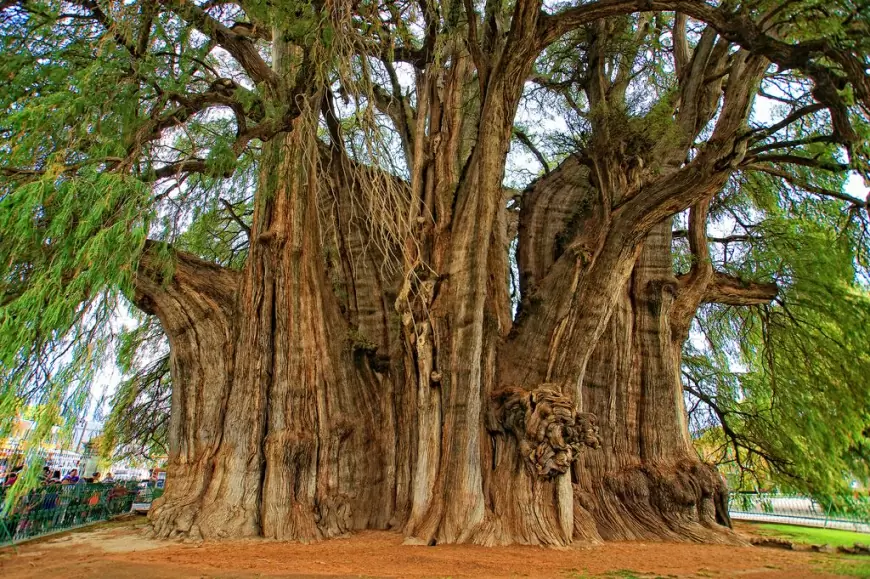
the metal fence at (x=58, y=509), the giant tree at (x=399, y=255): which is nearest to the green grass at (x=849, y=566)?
the giant tree at (x=399, y=255)

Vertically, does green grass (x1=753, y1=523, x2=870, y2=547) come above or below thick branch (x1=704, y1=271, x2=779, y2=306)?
below

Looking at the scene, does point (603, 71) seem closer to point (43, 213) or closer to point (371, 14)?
point (371, 14)

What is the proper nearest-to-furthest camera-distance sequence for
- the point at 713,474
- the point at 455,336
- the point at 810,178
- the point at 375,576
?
the point at 375,576 → the point at 455,336 → the point at 713,474 → the point at 810,178

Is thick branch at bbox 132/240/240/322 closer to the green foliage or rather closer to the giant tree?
the giant tree

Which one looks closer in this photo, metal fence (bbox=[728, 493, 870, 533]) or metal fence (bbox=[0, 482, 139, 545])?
metal fence (bbox=[728, 493, 870, 533])

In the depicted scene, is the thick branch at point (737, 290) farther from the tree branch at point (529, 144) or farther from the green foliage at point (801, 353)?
the tree branch at point (529, 144)

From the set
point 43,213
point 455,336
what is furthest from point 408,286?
point 43,213

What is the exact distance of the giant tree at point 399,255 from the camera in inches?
165

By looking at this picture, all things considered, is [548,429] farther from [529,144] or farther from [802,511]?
[529,144]

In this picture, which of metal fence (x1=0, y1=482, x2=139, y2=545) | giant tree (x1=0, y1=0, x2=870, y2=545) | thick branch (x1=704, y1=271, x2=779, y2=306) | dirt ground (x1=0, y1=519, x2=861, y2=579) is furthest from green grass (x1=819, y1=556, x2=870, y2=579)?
metal fence (x1=0, y1=482, x2=139, y2=545)

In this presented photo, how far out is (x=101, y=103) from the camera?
4742 mm

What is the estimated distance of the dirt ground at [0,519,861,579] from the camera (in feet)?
12.2

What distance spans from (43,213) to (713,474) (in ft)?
24.0

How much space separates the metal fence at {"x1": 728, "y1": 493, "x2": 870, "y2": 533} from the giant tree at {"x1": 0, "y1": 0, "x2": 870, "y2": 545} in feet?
3.50
